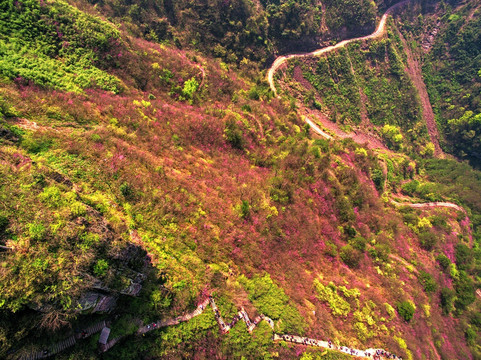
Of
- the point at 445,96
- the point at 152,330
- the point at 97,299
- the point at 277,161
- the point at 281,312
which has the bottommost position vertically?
the point at 152,330

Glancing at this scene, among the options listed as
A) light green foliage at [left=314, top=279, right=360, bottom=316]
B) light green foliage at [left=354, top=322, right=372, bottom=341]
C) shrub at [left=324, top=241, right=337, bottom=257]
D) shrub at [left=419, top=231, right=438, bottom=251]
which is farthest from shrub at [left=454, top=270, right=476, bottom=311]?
light green foliage at [left=314, top=279, right=360, bottom=316]

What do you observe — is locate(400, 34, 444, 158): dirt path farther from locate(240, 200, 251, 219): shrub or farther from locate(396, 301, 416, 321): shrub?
locate(240, 200, 251, 219): shrub

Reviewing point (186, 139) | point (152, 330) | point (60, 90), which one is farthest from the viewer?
point (186, 139)

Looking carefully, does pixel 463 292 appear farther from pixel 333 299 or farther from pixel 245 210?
pixel 245 210

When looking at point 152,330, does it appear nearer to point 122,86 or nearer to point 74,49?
point 122,86

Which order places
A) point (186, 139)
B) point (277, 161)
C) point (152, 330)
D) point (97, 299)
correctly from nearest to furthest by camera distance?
point (97, 299) → point (152, 330) → point (186, 139) → point (277, 161)

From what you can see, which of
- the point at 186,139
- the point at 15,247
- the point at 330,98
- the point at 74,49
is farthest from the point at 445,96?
the point at 15,247

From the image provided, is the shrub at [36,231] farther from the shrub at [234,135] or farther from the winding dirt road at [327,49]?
the winding dirt road at [327,49]

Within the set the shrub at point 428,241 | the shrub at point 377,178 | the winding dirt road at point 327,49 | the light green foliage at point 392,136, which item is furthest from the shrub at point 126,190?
the light green foliage at point 392,136
